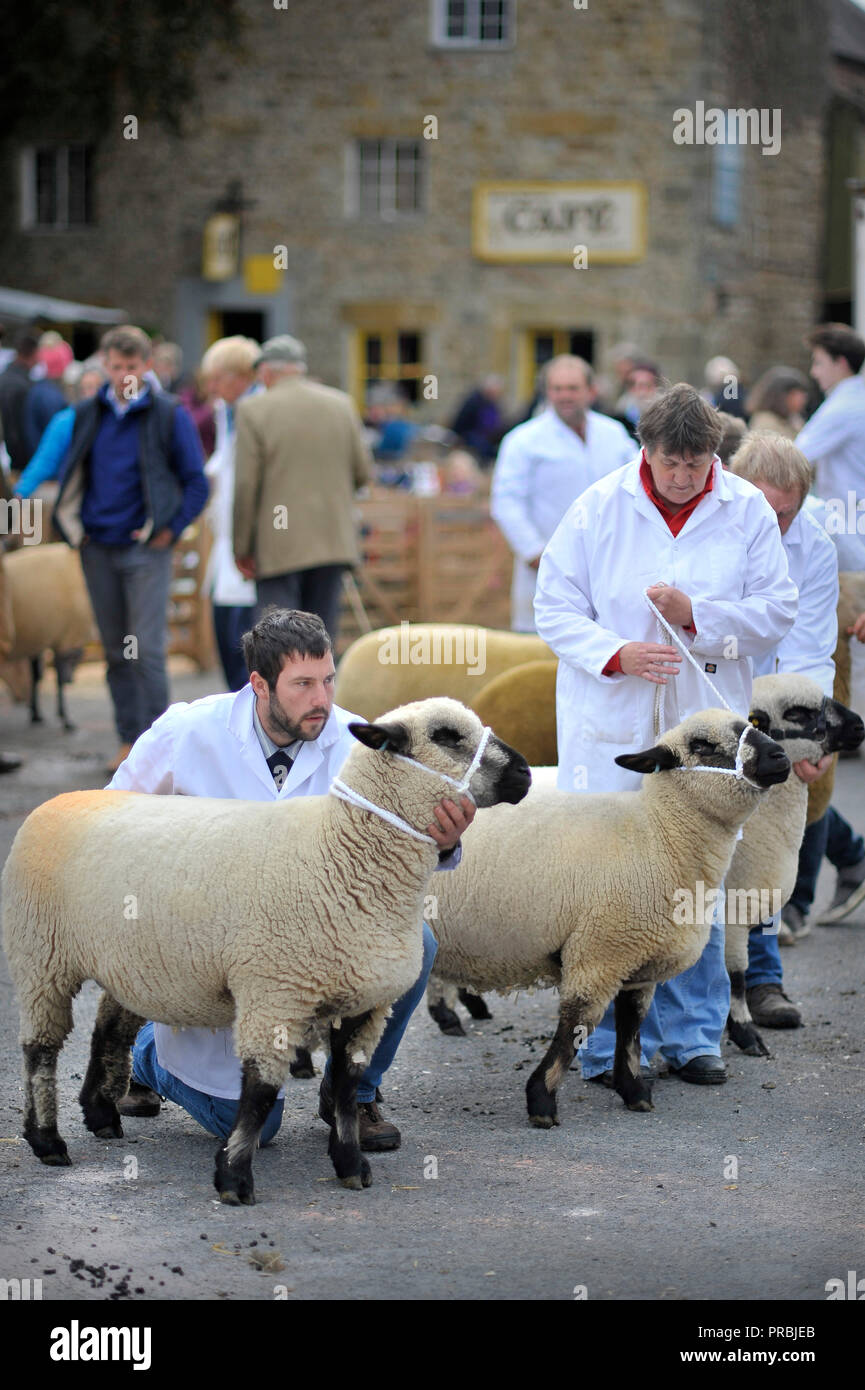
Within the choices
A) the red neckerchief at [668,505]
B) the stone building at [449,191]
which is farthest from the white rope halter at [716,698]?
the stone building at [449,191]

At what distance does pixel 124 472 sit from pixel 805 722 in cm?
486

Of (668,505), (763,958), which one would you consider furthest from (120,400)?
(763,958)

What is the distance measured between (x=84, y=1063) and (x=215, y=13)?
2473 cm

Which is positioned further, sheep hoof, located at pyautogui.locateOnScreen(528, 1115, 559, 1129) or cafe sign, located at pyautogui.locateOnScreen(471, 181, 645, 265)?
cafe sign, located at pyautogui.locateOnScreen(471, 181, 645, 265)

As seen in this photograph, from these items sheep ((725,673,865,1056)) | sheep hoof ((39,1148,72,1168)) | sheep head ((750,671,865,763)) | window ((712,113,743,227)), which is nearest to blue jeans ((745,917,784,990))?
sheep ((725,673,865,1056))

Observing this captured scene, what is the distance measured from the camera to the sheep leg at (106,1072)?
470cm

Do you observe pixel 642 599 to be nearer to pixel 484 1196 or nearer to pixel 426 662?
pixel 484 1196

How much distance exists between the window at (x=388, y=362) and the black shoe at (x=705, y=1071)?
923 inches

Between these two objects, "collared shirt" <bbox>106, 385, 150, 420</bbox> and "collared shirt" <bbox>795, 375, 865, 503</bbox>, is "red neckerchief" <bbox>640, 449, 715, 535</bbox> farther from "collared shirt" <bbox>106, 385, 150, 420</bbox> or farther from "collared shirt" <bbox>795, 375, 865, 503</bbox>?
"collared shirt" <bbox>106, 385, 150, 420</bbox>

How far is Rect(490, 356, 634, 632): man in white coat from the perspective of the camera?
9125 millimetres

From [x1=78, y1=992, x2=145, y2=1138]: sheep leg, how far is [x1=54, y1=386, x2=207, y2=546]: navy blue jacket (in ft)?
16.1

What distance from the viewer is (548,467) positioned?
30.2ft

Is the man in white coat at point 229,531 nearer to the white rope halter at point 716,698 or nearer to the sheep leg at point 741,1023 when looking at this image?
the sheep leg at point 741,1023

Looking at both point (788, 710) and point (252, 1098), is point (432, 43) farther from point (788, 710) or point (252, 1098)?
point (252, 1098)
